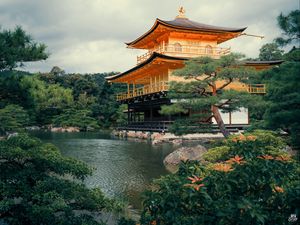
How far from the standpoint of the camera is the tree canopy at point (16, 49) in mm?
4156

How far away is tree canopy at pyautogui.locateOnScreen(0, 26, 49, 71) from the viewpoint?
4156 mm

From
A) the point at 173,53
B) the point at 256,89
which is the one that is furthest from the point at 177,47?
the point at 256,89

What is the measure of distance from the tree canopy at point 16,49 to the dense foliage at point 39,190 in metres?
1.02

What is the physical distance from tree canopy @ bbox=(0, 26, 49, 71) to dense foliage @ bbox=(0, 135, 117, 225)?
1017 mm

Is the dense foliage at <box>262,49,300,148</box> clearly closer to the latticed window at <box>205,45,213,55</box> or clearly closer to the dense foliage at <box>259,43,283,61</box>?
the latticed window at <box>205,45,213,55</box>

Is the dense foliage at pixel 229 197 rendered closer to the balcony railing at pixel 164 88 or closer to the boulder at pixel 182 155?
the boulder at pixel 182 155

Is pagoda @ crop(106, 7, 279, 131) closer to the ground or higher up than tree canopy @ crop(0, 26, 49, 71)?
higher up

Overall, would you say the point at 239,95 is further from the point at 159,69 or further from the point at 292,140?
the point at 159,69

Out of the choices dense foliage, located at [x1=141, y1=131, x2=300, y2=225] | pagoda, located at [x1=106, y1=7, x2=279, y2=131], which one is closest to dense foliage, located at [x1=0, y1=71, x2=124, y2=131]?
pagoda, located at [x1=106, y1=7, x2=279, y2=131]

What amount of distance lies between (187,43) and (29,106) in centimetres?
2027

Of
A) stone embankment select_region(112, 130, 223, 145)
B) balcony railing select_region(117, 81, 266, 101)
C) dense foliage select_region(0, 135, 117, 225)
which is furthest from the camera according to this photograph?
balcony railing select_region(117, 81, 266, 101)

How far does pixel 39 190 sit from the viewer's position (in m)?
3.67

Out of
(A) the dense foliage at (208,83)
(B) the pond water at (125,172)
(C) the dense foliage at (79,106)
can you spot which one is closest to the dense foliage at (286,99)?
(B) the pond water at (125,172)

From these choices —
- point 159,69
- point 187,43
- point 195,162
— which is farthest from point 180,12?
point 195,162
